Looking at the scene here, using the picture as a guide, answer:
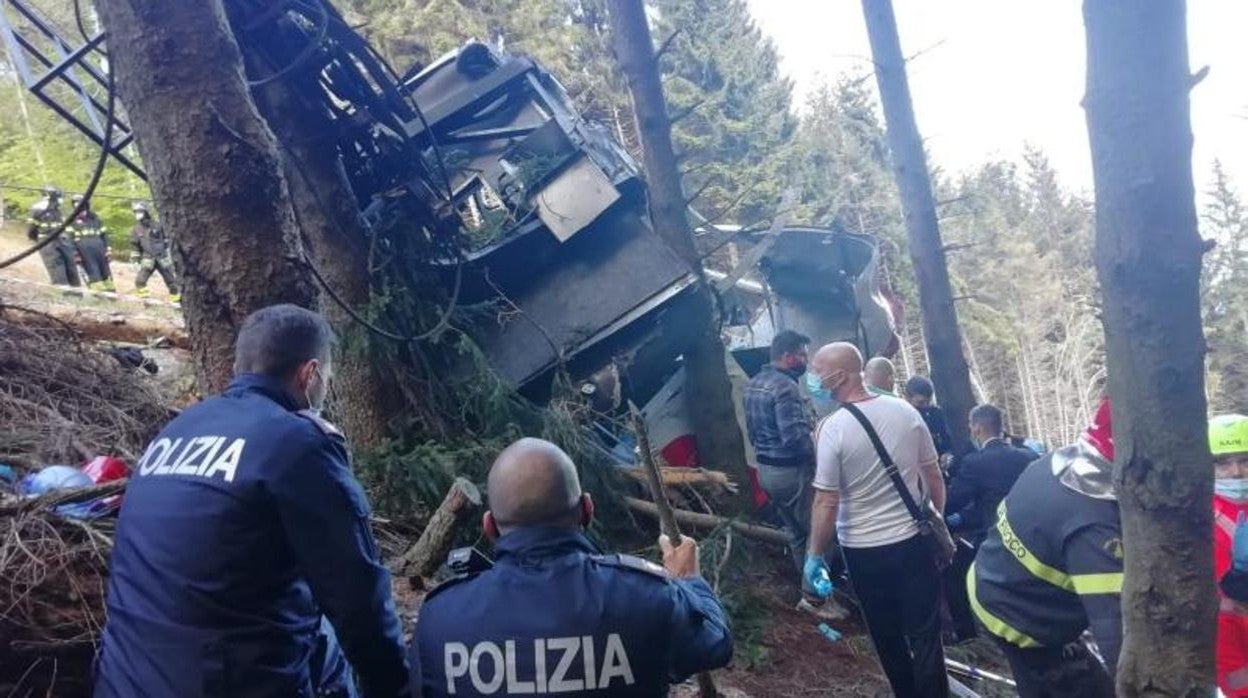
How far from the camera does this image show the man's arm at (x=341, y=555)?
1.96m

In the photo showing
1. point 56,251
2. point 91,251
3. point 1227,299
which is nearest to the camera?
point 56,251

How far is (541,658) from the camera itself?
1809 mm

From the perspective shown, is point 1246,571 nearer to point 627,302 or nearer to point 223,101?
point 223,101

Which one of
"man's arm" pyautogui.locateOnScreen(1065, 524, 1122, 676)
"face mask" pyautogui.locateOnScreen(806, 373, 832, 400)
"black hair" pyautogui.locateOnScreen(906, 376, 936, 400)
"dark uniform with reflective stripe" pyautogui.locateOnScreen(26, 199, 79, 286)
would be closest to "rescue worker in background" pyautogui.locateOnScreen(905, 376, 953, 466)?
"black hair" pyautogui.locateOnScreen(906, 376, 936, 400)

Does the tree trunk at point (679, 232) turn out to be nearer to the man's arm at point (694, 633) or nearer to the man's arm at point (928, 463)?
the man's arm at point (928, 463)

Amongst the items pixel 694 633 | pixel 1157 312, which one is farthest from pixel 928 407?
pixel 694 633

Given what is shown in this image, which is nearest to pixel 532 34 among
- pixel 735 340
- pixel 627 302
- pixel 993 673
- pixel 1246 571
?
pixel 735 340

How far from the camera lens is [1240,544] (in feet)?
8.11

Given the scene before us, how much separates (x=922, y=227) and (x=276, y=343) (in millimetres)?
7126

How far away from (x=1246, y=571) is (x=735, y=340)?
728 cm

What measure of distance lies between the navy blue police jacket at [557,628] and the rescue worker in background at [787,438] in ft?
12.4

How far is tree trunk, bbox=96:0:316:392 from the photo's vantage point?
9.66ft

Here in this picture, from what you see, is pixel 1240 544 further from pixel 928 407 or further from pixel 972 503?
pixel 928 407

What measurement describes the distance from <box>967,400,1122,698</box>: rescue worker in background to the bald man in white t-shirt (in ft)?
2.54
